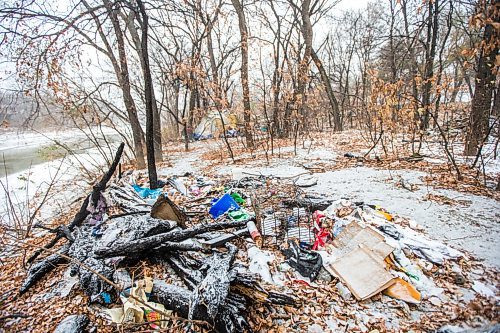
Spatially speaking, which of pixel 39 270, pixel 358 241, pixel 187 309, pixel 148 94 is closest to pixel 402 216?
pixel 358 241

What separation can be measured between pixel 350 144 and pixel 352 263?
7.62 m

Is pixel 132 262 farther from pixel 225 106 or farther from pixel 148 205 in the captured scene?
pixel 225 106

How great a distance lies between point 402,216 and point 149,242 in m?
3.33

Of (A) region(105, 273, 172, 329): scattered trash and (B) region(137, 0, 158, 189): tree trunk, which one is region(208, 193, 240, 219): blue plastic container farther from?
(B) region(137, 0, 158, 189): tree trunk

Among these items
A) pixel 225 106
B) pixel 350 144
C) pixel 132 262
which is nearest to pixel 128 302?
pixel 132 262

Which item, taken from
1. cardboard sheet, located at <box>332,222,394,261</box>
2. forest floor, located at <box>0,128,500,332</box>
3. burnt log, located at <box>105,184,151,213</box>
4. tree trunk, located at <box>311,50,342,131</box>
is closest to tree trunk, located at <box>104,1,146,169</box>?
forest floor, located at <box>0,128,500,332</box>

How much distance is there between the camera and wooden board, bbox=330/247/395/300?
2221mm

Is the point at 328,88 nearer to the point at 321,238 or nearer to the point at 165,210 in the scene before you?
the point at 321,238

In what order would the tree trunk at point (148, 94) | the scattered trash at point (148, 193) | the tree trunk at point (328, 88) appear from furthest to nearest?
the tree trunk at point (328, 88), the scattered trash at point (148, 193), the tree trunk at point (148, 94)

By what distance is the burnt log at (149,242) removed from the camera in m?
2.49

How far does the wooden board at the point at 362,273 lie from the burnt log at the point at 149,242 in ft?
4.95

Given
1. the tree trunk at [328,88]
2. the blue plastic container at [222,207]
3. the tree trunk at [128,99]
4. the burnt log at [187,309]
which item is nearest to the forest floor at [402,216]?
the burnt log at [187,309]

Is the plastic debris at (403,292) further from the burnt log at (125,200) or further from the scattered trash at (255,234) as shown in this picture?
the burnt log at (125,200)

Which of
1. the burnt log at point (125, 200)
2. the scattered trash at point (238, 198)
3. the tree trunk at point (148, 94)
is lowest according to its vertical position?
the scattered trash at point (238, 198)
